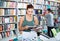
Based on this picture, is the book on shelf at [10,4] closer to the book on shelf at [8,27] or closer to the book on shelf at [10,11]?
the book on shelf at [10,11]

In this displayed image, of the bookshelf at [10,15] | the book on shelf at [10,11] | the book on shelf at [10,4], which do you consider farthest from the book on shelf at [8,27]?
the book on shelf at [10,4]

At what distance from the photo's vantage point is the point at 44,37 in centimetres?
193

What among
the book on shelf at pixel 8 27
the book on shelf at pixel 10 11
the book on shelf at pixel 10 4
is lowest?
the book on shelf at pixel 8 27

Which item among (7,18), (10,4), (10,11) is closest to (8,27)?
(7,18)

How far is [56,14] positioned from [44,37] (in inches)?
218

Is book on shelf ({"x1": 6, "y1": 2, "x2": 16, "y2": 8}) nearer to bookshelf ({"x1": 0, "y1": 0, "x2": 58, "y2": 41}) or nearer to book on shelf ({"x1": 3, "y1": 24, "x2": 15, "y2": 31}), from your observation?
bookshelf ({"x1": 0, "y1": 0, "x2": 58, "y2": 41})

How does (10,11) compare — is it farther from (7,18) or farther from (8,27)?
(8,27)

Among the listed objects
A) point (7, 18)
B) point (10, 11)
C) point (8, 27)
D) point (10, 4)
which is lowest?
point (8, 27)

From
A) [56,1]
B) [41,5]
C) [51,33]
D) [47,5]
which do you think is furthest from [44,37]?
[56,1]

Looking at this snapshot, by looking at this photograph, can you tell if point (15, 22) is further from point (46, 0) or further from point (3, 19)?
point (46, 0)

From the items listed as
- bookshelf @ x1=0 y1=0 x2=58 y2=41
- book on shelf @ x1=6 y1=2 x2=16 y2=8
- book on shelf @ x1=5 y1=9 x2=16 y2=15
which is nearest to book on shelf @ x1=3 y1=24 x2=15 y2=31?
bookshelf @ x1=0 y1=0 x2=58 y2=41

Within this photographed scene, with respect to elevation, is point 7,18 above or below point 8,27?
above

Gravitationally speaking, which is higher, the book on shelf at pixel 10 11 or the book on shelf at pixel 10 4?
the book on shelf at pixel 10 4

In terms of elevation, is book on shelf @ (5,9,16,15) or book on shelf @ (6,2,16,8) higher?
book on shelf @ (6,2,16,8)
